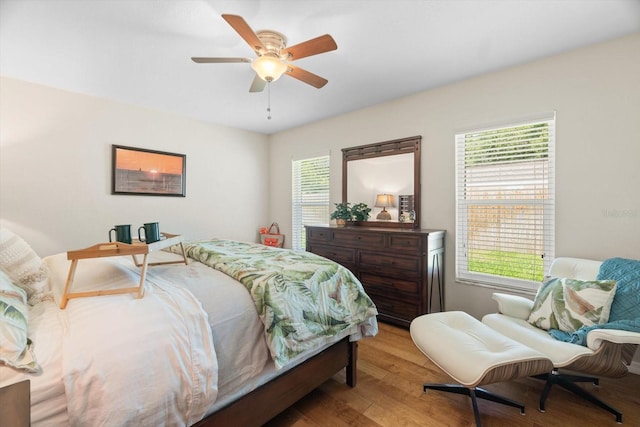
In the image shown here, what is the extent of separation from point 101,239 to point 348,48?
341 centimetres

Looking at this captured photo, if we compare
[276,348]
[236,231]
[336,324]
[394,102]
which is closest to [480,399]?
[336,324]

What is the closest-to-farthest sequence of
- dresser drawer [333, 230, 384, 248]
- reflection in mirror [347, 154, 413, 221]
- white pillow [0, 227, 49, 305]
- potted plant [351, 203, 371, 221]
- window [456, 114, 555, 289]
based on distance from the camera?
white pillow [0, 227, 49, 305] < window [456, 114, 555, 289] < dresser drawer [333, 230, 384, 248] < reflection in mirror [347, 154, 413, 221] < potted plant [351, 203, 371, 221]

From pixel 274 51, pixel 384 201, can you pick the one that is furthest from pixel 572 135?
pixel 274 51

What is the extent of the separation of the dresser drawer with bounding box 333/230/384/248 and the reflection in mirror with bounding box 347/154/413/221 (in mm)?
525

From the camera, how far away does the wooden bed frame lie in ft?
4.25

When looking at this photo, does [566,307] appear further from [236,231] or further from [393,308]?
[236,231]

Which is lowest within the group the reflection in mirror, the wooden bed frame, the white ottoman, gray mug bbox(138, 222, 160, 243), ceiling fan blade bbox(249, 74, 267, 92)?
the wooden bed frame

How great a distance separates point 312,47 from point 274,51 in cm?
40

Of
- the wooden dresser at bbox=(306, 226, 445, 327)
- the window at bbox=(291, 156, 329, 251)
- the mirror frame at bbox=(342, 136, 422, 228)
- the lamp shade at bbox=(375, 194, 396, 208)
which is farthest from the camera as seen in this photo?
the window at bbox=(291, 156, 329, 251)

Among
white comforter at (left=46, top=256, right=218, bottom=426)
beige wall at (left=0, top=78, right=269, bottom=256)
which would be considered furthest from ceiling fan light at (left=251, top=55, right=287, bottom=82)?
beige wall at (left=0, top=78, right=269, bottom=256)

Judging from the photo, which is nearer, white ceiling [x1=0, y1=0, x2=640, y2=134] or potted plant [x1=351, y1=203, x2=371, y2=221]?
white ceiling [x1=0, y1=0, x2=640, y2=134]

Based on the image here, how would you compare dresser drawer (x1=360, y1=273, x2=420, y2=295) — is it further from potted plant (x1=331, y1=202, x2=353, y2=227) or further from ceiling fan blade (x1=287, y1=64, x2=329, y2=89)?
ceiling fan blade (x1=287, y1=64, x2=329, y2=89)

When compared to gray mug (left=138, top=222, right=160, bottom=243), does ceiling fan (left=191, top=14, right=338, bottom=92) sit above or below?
above

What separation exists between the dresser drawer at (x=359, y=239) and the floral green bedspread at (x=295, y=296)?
1.13m
